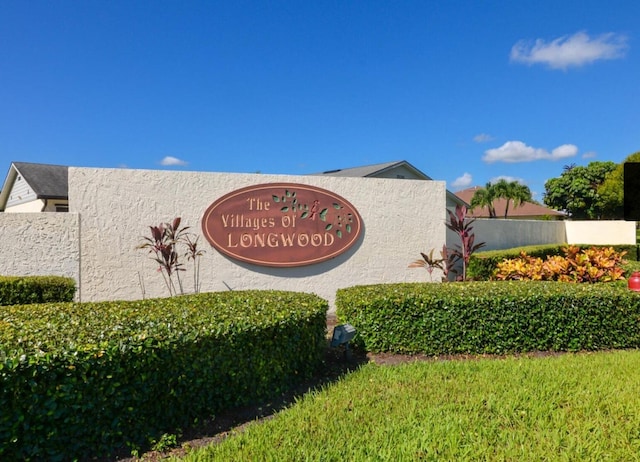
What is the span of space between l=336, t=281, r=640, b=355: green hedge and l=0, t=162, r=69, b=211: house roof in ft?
51.8

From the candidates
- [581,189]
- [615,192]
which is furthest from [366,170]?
[581,189]

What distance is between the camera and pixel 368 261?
9.04 m

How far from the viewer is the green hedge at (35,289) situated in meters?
6.20

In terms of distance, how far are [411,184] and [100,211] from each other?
6.11m

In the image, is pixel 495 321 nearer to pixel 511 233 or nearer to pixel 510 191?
pixel 511 233

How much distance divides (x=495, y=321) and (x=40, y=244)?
703 centimetres

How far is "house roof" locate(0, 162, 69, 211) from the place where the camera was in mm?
17500

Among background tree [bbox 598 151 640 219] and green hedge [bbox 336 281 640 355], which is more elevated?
background tree [bbox 598 151 640 219]

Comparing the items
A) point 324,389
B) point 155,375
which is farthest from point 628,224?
point 155,375

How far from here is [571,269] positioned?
7.48 m

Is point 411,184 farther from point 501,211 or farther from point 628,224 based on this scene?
point 501,211

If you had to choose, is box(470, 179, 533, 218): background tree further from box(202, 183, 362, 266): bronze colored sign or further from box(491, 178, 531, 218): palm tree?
box(202, 183, 362, 266): bronze colored sign

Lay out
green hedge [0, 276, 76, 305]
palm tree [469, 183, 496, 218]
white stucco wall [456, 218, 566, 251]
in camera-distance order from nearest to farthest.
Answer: green hedge [0, 276, 76, 305] → white stucco wall [456, 218, 566, 251] → palm tree [469, 183, 496, 218]

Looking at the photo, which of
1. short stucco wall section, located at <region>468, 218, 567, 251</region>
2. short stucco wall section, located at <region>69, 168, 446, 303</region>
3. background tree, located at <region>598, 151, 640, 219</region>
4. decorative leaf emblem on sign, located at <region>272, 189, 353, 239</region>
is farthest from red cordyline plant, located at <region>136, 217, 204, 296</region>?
background tree, located at <region>598, 151, 640, 219</region>
